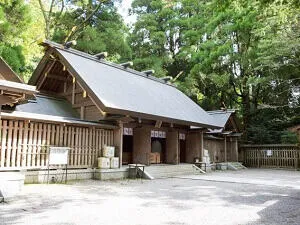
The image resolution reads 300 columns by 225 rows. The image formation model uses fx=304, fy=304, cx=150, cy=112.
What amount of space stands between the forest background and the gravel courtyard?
13847mm

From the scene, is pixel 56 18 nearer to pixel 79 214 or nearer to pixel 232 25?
pixel 232 25

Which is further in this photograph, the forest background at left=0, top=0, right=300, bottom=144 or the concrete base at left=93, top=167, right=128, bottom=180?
the forest background at left=0, top=0, right=300, bottom=144

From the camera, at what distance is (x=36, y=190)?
8.88 metres

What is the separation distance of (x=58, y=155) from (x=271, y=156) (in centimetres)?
1819

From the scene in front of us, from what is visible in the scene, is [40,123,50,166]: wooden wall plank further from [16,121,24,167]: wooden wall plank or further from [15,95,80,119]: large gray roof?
[15,95,80,119]: large gray roof

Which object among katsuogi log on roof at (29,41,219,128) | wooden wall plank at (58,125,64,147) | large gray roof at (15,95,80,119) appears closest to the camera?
wooden wall plank at (58,125,64,147)

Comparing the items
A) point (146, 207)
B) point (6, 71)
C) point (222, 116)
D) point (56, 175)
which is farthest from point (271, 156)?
point (6, 71)

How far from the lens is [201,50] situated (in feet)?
93.8

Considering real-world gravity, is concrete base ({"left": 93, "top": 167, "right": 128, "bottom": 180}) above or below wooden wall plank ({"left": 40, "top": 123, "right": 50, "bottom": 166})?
below

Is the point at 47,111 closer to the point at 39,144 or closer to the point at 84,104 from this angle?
the point at 84,104

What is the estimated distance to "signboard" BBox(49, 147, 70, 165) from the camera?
A: 34.3 ft

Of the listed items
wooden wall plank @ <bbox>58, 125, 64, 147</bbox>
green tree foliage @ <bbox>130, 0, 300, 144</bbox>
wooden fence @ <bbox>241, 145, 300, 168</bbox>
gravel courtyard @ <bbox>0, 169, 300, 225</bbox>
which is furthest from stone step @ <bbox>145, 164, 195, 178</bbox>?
green tree foliage @ <bbox>130, 0, 300, 144</bbox>

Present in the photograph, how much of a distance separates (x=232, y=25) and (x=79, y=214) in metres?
23.6

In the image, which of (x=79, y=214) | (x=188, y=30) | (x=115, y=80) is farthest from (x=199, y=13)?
(x=79, y=214)
